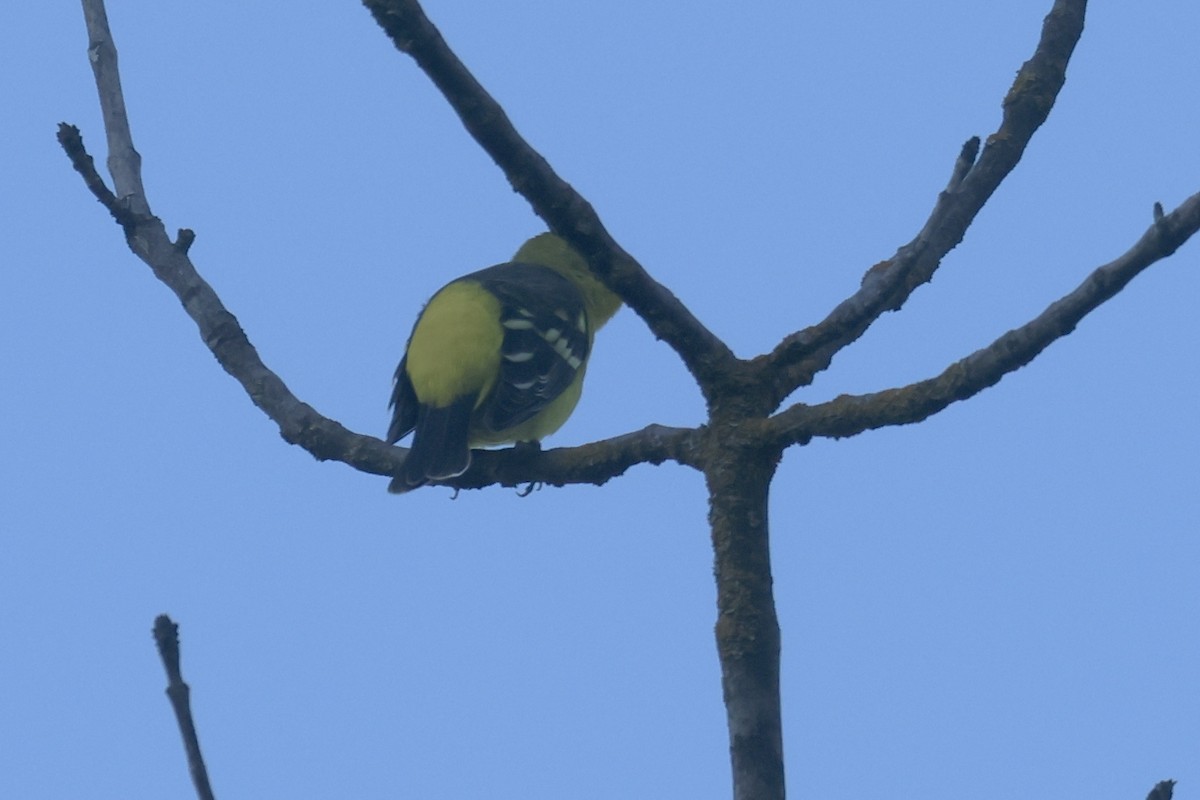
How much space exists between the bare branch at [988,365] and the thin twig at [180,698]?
1590mm

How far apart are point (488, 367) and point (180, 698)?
3.91 metres

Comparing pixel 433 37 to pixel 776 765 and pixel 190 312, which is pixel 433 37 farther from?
pixel 190 312

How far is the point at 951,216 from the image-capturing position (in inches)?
160

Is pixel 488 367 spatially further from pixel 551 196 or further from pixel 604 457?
pixel 551 196

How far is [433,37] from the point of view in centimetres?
288

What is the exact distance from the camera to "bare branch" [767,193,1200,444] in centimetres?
248

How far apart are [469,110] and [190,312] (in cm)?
193

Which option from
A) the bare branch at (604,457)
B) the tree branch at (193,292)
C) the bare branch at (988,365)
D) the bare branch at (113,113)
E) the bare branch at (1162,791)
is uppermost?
the bare branch at (113,113)

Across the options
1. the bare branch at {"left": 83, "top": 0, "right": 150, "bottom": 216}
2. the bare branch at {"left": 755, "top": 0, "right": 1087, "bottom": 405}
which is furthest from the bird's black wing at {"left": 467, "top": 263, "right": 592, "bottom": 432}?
the bare branch at {"left": 755, "top": 0, "right": 1087, "bottom": 405}

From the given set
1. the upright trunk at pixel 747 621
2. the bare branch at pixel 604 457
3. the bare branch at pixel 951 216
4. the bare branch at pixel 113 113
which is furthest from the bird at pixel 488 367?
the upright trunk at pixel 747 621

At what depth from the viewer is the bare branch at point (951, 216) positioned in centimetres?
332

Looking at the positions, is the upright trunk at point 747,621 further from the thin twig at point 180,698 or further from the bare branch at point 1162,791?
the thin twig at point 180,698

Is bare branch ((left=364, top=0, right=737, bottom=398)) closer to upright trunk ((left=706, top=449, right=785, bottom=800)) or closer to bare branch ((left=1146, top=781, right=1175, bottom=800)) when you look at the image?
upright trunk ((left=706, top=449, right=785, bottom=800))

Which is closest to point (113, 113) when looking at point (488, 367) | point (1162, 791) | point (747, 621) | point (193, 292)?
point (193, 292)
